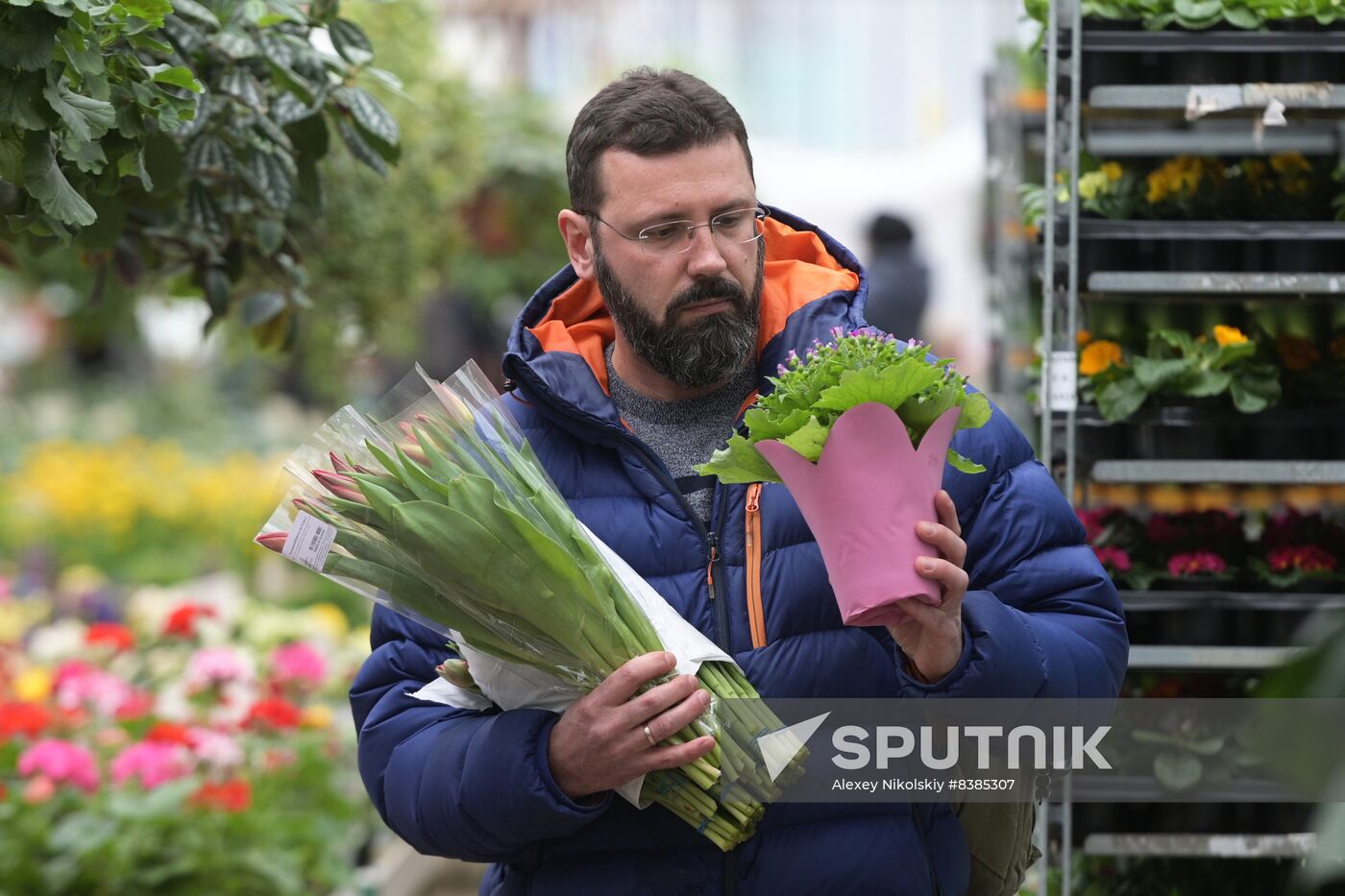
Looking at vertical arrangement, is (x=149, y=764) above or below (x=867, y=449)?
below

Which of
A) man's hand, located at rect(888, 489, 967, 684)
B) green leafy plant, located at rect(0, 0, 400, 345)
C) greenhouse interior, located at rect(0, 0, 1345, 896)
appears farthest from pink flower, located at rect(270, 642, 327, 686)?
man's hand, located at rect(888, 489, 967, 684)

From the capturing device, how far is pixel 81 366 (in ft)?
45.6

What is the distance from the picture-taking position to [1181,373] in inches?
117

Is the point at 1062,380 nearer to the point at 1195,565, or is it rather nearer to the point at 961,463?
the point at 1195,565

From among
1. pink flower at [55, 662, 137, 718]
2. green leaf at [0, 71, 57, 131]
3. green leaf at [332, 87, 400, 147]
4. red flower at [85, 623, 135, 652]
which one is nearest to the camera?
green leaf at [0, 71, 57, 131]

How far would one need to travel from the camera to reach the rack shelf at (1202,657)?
9.70ft

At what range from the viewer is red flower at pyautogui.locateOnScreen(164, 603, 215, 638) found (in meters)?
4.50

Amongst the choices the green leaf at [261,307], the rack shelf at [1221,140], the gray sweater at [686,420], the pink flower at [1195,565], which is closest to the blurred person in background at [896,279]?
the rack shelf at [1221,140]

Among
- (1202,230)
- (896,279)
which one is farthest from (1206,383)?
(896,279)

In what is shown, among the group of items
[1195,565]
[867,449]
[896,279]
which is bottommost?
[1195,565]

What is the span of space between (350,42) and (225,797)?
211cm

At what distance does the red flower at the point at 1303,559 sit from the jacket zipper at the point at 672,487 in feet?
5.53

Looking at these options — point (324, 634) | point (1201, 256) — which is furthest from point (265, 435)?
point (1201, 256)

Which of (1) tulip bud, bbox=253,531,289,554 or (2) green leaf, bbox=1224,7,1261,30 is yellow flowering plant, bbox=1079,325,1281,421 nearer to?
(2) green leaf, bbox=1224,7,1261,30
